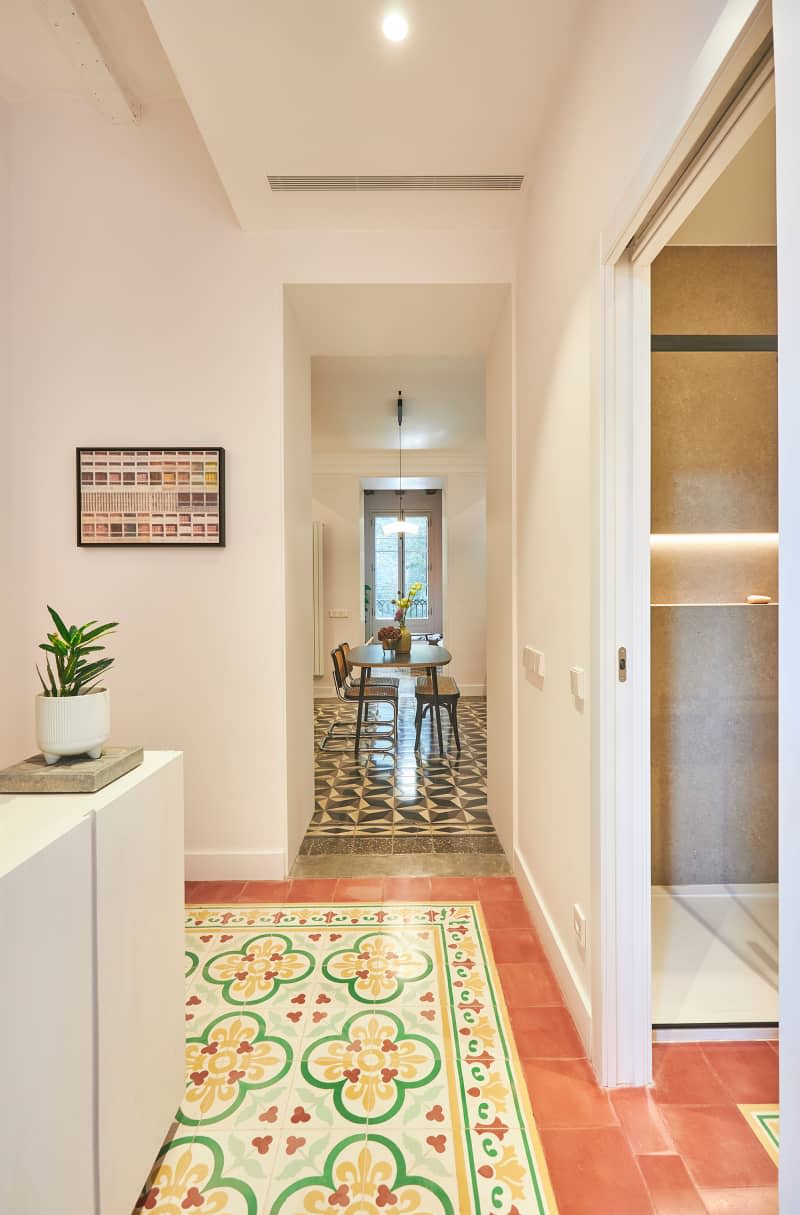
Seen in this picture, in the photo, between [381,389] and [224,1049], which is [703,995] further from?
[381,389]

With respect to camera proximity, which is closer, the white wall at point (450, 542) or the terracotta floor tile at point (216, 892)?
the terracotta floor tile at point (216, 892)

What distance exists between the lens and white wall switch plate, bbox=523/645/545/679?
235 cm

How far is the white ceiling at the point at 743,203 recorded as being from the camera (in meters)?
1.70

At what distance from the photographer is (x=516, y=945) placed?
2312 mm

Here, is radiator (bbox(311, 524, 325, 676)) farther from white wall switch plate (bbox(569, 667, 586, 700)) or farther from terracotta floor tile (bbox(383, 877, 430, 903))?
white wall switch plate (bbox(569, 667, 586, 700))

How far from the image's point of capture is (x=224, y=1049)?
179 centimetres

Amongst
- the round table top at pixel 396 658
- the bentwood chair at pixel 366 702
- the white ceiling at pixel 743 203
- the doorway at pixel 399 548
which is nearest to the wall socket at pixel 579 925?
the white ceiling at pixel 743 203

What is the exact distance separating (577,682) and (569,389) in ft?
3.00

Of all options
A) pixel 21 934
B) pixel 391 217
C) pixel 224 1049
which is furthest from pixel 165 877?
pixel 391 217

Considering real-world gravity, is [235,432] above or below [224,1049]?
above

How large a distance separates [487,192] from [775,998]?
10.2ft

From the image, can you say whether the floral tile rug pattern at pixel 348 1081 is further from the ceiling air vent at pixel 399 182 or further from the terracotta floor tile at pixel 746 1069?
the ceiling air vent at pixel 399 182

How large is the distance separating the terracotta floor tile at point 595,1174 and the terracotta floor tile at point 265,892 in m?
1.48

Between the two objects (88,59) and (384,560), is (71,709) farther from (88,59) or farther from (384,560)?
(384,560)
